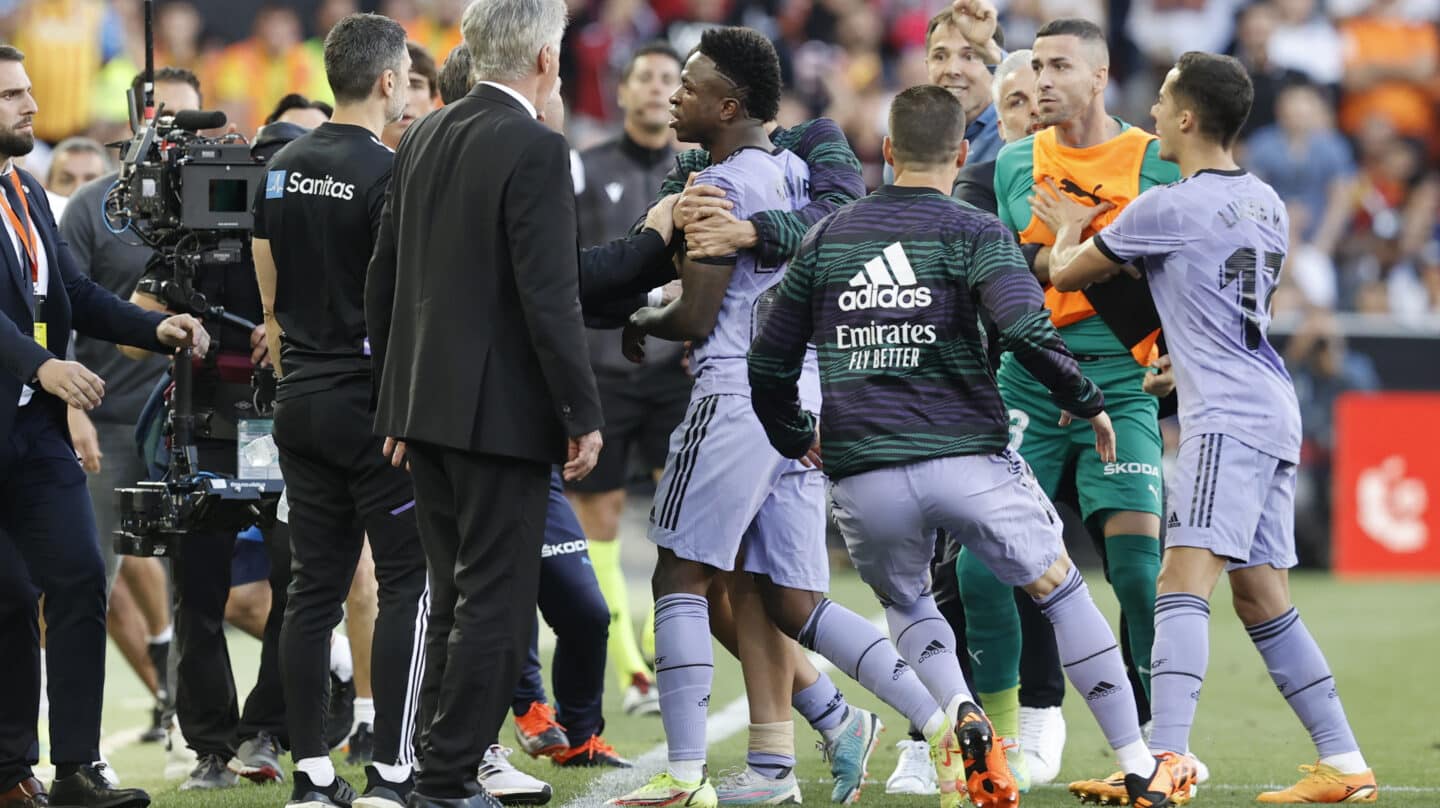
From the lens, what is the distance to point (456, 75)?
607 cm

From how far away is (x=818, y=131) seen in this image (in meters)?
5.95

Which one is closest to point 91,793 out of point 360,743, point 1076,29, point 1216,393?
point 360,743

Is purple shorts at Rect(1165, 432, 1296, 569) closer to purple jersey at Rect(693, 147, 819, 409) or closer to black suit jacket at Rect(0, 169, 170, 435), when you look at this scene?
purple jersey at Rect(693, 147, 819, 409)

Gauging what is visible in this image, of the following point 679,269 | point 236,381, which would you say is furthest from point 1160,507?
point 236,381

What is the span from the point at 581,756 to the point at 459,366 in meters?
2.21

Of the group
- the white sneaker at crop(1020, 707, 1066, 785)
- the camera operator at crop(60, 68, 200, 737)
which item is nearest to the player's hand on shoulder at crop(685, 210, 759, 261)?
the white sneaker at crop(1020, 707, 1066, 785)

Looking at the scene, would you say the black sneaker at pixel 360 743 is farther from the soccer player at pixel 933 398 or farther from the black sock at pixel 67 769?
the soccer player at pixel 933 398

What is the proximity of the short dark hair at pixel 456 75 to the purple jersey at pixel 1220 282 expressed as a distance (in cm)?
197

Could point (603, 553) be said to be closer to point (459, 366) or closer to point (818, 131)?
point (818, 131)

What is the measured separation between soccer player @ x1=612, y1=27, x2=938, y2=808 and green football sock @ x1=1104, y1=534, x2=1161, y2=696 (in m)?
1.12

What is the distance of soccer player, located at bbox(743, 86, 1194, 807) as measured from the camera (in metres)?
5.11

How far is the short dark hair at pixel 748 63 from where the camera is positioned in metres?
5.55

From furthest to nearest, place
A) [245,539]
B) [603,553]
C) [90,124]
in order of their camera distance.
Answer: [90,124] < [603,553] < [245,539]

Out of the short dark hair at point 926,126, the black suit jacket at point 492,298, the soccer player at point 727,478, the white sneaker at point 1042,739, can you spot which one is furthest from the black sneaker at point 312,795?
the short dark hair at point 926,126
